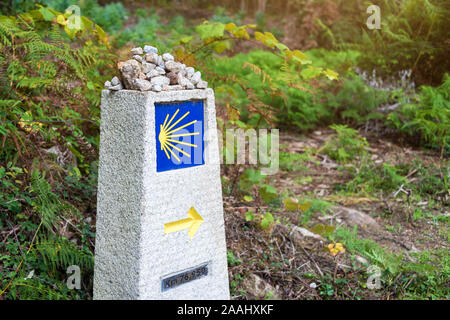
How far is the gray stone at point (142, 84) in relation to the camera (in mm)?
2193

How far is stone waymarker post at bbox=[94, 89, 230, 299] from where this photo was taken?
2.22 m

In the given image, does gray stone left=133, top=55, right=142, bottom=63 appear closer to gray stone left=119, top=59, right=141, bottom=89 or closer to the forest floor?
gray stone left=119, top=59, right=141, bottom=89

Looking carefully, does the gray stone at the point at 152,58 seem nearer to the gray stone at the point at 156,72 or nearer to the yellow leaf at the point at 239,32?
the gray stone at the point at 156,72

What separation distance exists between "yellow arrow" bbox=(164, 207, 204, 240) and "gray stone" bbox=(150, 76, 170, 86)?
69 cm

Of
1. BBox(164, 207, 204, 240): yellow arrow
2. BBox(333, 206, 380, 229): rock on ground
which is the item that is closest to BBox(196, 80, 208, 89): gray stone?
BBox(164, 207, 204, 240): yellow arrow

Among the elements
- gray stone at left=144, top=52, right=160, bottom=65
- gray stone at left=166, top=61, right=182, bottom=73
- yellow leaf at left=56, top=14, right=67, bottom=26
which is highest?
yellow leaf at left=56, top=14, right=67, bottom=26

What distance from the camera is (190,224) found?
242 centimetres

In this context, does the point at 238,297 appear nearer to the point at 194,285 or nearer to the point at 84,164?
the point at 194,285

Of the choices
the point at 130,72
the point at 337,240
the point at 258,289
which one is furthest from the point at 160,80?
the point at 337,240

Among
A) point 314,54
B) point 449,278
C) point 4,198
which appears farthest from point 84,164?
point 314,54

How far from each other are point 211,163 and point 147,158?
42 cm

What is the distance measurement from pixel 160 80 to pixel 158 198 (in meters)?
0.62

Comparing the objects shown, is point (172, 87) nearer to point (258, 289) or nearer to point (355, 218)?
point (258, 289)

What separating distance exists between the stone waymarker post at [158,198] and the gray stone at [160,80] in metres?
0.09
